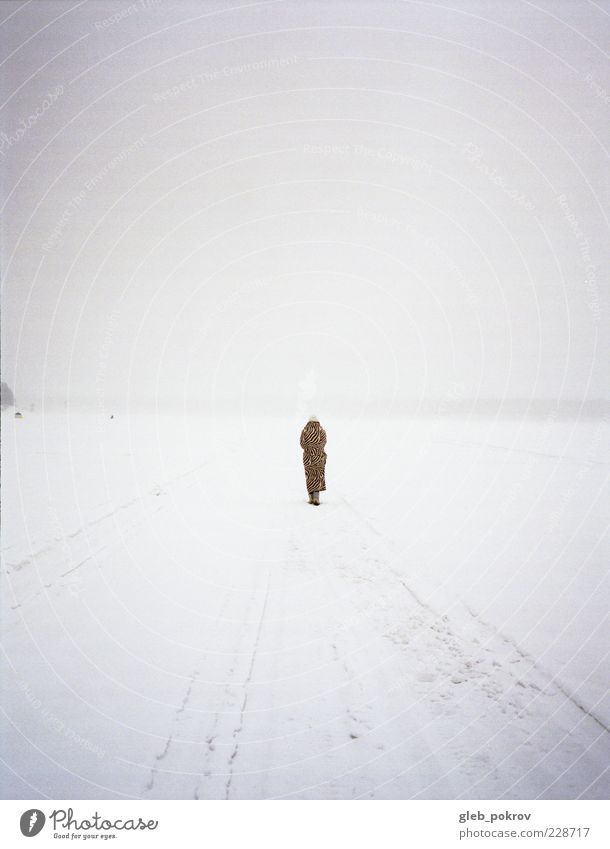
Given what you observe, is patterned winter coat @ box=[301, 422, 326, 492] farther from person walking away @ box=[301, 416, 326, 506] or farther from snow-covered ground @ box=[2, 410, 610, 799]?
snow-covered ground @ box=[2, 410, 610, 799]

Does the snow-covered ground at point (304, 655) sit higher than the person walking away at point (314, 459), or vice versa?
the person walking away at point (314, 459)

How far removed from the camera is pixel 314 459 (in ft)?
35.8

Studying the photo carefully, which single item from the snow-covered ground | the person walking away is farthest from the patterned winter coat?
the snow-covered ground

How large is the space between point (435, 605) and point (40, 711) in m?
3.54

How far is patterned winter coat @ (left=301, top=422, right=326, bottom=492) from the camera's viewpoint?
420 inches

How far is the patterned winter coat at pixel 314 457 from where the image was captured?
10664 mm

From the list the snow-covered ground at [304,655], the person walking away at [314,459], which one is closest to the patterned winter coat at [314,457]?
the person walking away at [314,459]

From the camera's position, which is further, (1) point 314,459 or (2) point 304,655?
(1) point 314,459

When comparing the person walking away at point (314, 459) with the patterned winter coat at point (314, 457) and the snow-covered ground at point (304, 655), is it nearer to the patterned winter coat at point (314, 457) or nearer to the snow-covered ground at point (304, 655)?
the patterned winter coat at point (314, 457)

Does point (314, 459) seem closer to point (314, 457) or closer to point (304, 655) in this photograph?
point (314, 457)

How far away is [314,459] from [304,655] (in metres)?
7.04

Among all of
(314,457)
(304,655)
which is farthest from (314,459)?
(304,655)

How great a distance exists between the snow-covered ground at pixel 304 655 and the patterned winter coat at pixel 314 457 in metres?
1.30
